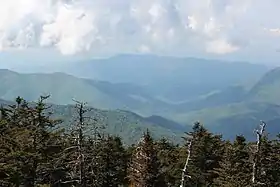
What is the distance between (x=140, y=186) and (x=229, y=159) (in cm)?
931

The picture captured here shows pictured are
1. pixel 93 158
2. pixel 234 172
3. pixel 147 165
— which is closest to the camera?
pixel 93 158

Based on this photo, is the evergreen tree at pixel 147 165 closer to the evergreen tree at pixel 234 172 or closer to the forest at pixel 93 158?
the forest at pixel 93 158

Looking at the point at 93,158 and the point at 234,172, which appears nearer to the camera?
the point at 93,158

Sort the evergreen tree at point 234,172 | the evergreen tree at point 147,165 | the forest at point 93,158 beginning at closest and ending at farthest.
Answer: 1. the forest at point 93,158
2. the evergreen tree at point 234,172
3. the evergreen tree at point 147,165

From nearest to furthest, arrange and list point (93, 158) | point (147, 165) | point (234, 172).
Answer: point (93, 158) < point (147, 165) < point (234, 172)

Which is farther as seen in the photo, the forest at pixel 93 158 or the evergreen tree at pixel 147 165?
the evergreen tree at pixel 147 165

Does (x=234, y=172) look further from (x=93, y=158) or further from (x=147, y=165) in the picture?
(x=93, y=158)

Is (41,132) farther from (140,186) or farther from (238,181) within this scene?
(238,181)

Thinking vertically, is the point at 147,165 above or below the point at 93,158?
above

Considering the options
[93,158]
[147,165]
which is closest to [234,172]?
[147,165]

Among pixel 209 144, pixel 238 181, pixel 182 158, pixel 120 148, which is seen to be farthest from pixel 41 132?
pixel 120 148

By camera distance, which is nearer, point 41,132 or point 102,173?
point 41,132

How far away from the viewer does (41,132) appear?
40.0m

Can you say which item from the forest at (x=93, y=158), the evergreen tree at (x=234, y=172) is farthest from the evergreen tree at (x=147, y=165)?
the evergreen tree at (x=234, y=172)
